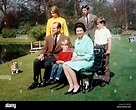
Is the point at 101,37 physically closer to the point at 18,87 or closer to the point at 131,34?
the point at 131,34

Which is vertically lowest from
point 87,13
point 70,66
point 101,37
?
point 70,66

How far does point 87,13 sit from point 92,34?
0.17 metres

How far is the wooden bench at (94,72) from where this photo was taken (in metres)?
3.13

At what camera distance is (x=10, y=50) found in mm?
3199

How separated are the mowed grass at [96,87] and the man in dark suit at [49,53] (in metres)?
0.04

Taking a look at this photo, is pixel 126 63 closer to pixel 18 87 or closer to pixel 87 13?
pixel 87 13

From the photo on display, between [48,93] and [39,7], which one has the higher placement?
[39,7]

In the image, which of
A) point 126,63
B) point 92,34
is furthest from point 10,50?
point 126,63

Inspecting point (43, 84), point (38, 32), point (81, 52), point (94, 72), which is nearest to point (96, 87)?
point (94, 72)

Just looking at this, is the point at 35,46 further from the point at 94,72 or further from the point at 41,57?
the point at 94,72

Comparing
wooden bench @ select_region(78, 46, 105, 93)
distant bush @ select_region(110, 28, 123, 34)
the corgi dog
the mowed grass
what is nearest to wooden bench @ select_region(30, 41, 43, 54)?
the mowed grass

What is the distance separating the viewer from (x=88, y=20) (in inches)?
123

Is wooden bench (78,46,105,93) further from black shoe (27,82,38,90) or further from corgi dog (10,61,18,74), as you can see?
corgi dog (10,61,18,74)

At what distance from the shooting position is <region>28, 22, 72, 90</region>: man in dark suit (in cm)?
314
